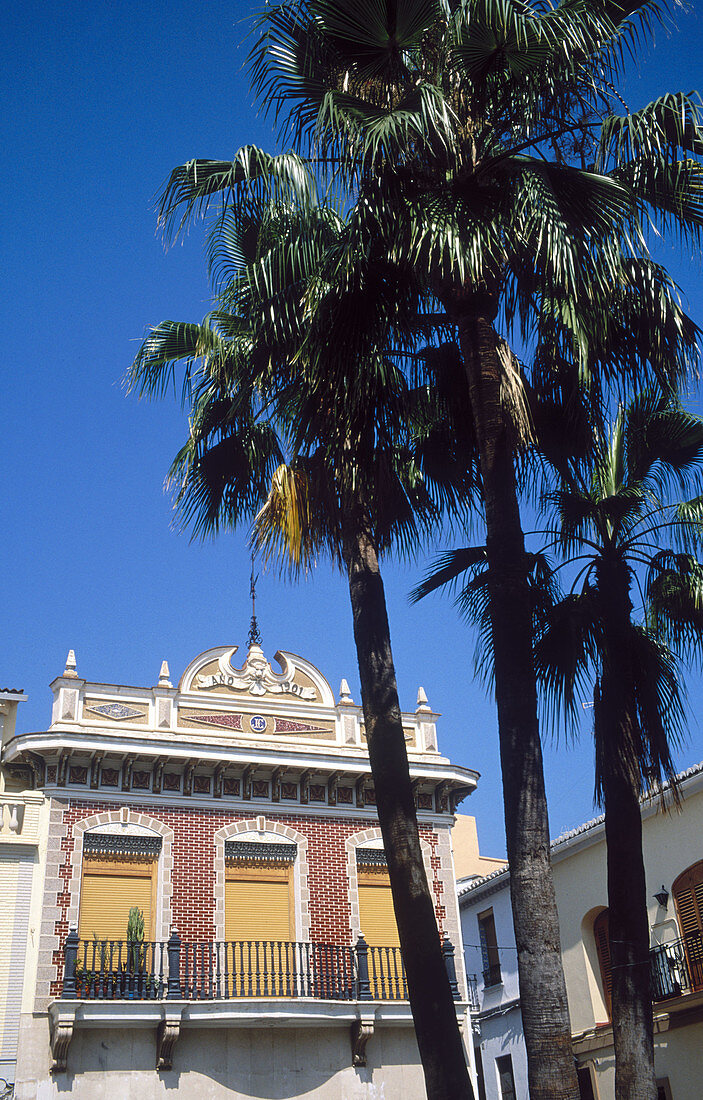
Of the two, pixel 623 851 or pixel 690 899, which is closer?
pixel 623 851

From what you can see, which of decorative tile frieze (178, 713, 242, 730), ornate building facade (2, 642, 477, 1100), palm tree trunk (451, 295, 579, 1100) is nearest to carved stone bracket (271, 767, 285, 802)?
ornate building facade (2, 642, 477, 1100)

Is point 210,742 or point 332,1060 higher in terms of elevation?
point 210,742

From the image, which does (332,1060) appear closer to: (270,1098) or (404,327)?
(270,1098)

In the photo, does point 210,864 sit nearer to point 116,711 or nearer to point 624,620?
point 116,711

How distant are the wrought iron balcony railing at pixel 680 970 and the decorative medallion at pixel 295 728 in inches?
301

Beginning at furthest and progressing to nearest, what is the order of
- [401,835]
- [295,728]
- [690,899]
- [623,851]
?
[295,728] → [690,899] → [623,851] → [401,835]

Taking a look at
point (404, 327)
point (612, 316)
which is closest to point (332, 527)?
point (404, 327)

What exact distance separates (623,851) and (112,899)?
11104mm

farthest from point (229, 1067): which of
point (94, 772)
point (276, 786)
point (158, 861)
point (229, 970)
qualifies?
point (94, 772)

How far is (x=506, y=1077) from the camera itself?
29078mm

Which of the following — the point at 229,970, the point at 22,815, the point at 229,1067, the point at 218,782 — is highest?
the point at 218,782

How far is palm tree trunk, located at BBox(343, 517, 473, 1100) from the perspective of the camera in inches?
374

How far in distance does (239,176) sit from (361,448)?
3.37 m

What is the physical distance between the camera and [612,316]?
11000 mm
